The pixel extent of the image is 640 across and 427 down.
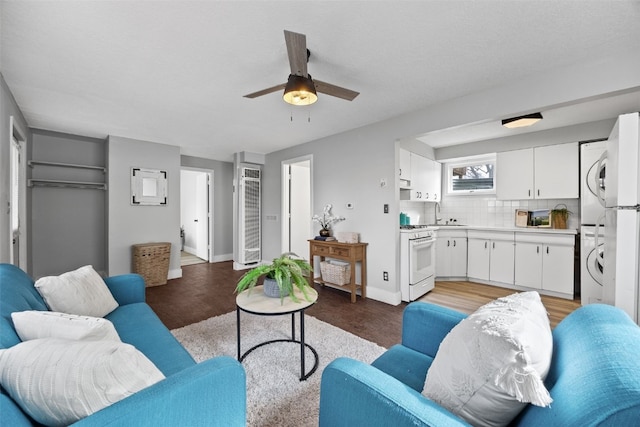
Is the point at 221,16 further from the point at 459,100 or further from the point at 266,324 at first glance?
the point at 266,324

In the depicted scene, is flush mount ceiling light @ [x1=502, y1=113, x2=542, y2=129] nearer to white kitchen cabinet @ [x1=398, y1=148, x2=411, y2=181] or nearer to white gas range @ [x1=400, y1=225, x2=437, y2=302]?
white kitchen cabinet @ [x1=398, y1=148, x2=411, y2=181]

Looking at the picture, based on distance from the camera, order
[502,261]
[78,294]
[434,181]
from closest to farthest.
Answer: [78,294] < [502,261] < [434,181]

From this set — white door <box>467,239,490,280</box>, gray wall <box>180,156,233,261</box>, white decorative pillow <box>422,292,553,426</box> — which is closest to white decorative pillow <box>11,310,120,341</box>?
white decorative pillow <box>422,292,553,426</box>

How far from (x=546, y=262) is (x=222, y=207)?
5.97m

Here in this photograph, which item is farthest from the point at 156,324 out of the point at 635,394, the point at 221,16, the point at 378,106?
the point at 378,106

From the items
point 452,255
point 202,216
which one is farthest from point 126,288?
point 202,216

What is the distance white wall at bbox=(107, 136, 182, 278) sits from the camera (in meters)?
4.09

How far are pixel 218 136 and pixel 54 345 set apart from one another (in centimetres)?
377

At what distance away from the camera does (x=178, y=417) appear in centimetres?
81

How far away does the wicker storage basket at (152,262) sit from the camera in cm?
406

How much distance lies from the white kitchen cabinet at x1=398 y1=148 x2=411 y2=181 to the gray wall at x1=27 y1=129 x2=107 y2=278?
4773 millimetres

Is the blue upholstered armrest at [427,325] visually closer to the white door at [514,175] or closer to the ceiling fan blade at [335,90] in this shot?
the ceiling fan blade at [335,90]

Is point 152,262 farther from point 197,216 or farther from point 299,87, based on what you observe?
point 299,87

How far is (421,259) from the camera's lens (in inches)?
142
